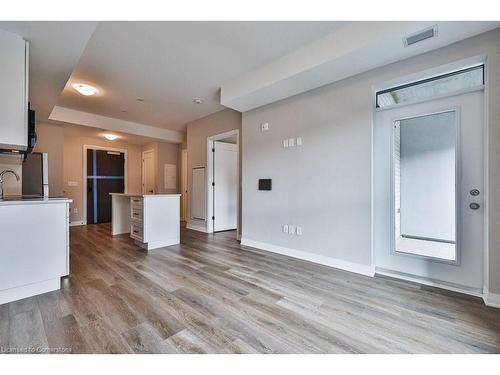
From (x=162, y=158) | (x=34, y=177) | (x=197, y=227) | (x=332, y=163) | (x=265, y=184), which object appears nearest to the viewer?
(x=332, y=163)

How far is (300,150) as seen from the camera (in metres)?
3.41

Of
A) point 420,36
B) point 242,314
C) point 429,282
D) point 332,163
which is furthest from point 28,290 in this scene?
point 420,36

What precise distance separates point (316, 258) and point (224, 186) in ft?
9.61

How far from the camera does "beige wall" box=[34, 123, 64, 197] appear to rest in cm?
494

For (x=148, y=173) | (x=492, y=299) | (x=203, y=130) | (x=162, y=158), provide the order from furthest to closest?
(x=148, y=173) → (x=162, y=158) → (x=203, y=130) → (x=492, y=299)

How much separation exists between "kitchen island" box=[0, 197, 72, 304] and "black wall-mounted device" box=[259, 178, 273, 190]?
262 centimetres

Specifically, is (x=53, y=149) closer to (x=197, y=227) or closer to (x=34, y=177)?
(x=34, y=177)

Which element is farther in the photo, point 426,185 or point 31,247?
point 426,185

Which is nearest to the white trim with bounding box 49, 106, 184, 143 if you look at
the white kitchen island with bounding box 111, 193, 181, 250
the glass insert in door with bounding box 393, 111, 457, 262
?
the white kitchen island with bounding box 111, 193, 181, 250

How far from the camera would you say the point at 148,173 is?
290 inches

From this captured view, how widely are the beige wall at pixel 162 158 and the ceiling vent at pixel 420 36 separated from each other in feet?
21.0

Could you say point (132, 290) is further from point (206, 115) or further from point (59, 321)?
point (206, 115)

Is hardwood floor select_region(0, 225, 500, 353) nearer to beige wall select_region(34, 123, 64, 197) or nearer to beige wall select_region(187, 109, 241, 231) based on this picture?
beige wall select_region(187, 109, 241, 231)

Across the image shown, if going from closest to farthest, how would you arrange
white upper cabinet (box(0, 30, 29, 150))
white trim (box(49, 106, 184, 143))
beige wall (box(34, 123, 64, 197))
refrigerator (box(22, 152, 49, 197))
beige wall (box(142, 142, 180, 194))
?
1. white upper cabinet (box(0, 30, 29, 150))
2. refrigerator (box(22, 152, 49, 197))
3. white trim (box(49, 106, 184, 143))
4. beige wall (box(34, 123, 64, 197))
5. beige wall (box(142, 142, 180, 194))
